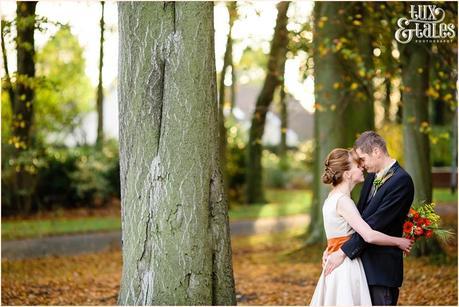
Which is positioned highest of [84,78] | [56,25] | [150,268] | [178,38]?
[84,78]

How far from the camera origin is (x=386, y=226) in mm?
5852

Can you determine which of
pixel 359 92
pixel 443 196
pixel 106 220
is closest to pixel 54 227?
pixel 106 220

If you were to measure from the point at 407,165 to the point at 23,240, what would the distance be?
9.88 metres

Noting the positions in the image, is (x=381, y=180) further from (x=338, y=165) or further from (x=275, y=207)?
(x=275, y=207)

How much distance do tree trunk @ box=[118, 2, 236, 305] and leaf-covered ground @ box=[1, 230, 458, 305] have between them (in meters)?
3.41

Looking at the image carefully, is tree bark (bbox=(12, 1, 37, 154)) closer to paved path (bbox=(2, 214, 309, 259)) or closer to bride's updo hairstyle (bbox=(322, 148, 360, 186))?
paved path (bbox=(2, 214, 309, 259))

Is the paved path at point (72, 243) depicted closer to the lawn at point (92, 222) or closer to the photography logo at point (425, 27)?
the lawn at point (92, 222)

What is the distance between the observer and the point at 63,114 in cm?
2672

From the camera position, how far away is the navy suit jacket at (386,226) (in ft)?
19.1

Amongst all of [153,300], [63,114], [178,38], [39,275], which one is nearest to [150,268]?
[153,300]

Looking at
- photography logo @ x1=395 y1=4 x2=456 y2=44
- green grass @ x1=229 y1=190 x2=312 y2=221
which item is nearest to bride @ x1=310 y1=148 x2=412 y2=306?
photography logo @ x1=395 y1=4 x2=456 y2=44

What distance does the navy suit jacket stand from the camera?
582 cm

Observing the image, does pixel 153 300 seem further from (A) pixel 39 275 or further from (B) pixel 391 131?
(B) pixel 391 131

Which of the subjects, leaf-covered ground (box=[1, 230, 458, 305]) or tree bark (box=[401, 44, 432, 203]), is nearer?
leaf-covered ground (box=[1, 230, 458, 305])
